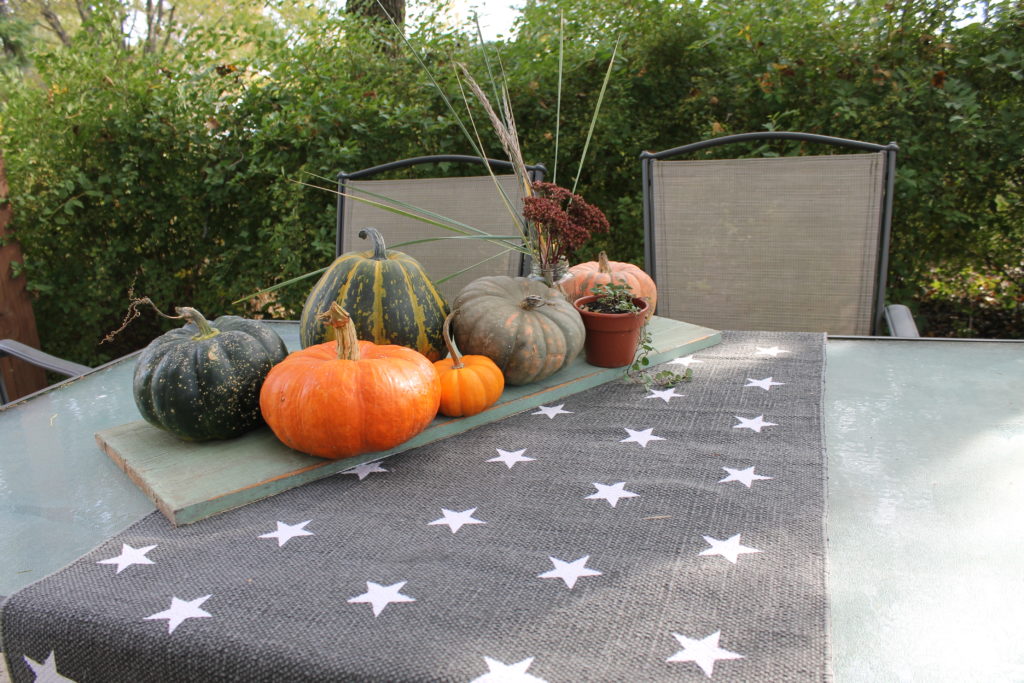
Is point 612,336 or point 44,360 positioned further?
point 44,360

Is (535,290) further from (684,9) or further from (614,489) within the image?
(684,9)

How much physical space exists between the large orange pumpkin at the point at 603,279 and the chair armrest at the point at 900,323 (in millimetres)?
552

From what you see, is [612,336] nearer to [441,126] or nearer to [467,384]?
[467,384]

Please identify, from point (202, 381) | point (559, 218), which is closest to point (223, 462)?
point (202, 381)

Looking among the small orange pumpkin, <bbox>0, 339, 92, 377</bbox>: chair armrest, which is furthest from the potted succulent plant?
<bbox>0, 339, 92, 377</bbox>: chair armrest

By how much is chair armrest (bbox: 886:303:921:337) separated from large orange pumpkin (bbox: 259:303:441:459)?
1.15 m

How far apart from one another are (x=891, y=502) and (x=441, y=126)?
7.87 ft

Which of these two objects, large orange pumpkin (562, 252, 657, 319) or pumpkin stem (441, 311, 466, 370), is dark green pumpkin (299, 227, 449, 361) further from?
large orange pumpkin (562, 252, 657, 319)

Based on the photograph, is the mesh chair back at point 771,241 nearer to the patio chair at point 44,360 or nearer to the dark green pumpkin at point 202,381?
the dark green pumpkin at point 202,381

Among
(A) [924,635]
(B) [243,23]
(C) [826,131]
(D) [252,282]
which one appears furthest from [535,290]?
(B) [243,23]

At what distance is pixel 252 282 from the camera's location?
3.34m

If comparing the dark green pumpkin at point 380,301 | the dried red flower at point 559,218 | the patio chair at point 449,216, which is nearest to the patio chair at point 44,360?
the dark green pumpkin at point 380,301

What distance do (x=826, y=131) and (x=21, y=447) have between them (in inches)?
101

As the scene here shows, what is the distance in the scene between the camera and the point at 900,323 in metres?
1.65
